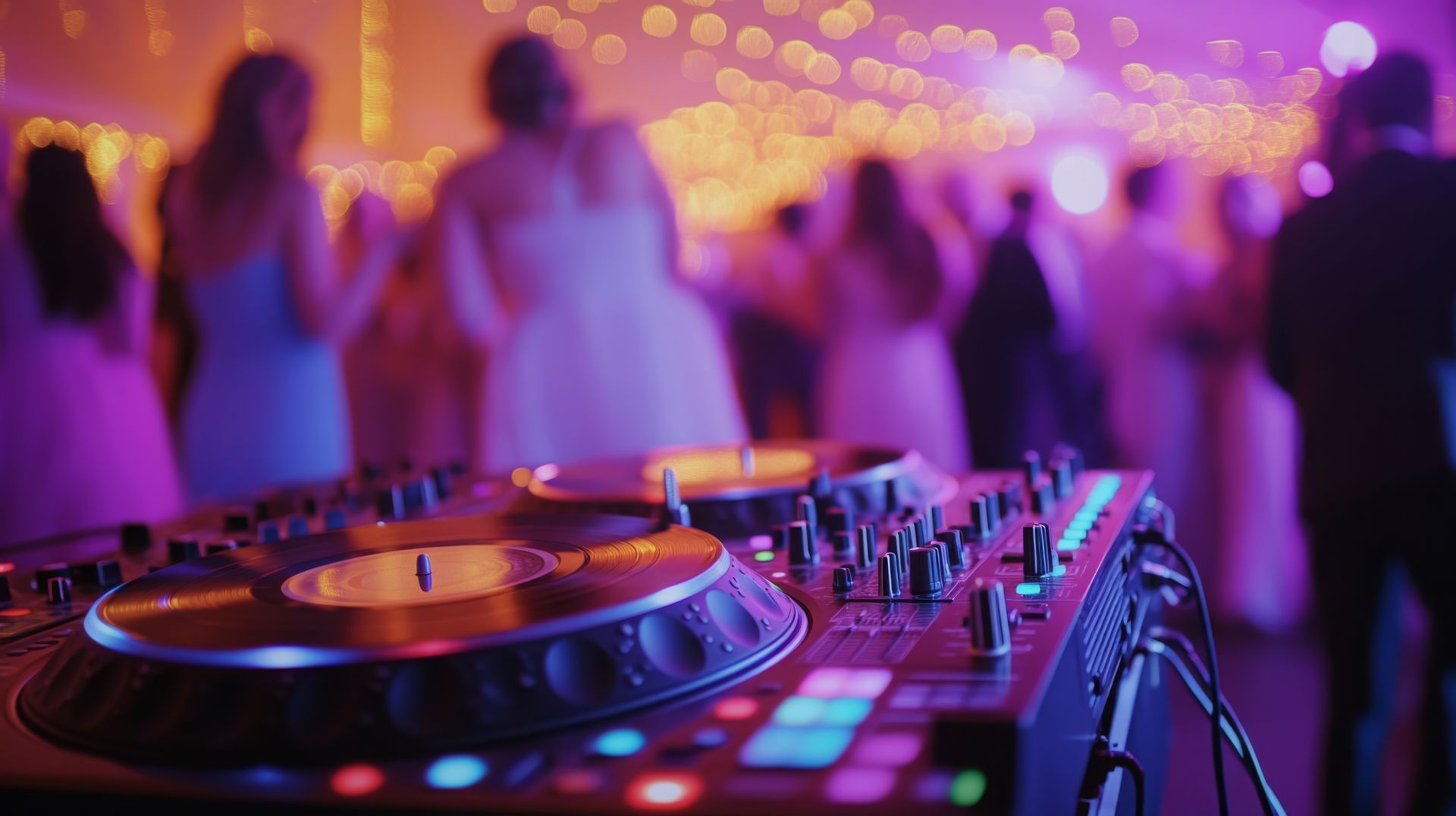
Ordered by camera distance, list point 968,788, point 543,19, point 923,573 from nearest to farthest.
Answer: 1. point 968,788
2. point 923,573
3. point 543,19

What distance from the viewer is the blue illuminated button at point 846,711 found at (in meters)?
0.45

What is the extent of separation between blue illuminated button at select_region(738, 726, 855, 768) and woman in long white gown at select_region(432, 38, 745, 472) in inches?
77.5

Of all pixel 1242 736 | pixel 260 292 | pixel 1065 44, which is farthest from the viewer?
pixel 1065 44

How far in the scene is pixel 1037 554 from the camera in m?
0.67

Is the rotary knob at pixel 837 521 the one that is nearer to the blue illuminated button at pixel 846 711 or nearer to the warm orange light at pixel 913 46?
the blue illuminated button at pixel 846 711

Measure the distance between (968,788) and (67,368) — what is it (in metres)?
2.32

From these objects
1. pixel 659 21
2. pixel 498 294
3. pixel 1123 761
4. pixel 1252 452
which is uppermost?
pixel 659 21

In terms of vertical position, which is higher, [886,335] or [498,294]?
[498,294]

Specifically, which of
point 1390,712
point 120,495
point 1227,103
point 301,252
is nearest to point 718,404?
point 301,252

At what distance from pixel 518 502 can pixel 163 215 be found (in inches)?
77.2

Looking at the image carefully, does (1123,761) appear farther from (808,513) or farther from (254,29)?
(254,29)

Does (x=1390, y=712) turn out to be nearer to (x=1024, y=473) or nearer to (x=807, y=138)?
(x=1024, y=473)

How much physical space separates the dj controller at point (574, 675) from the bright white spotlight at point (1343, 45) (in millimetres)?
2044

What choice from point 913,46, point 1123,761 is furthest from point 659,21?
point 1123,761
